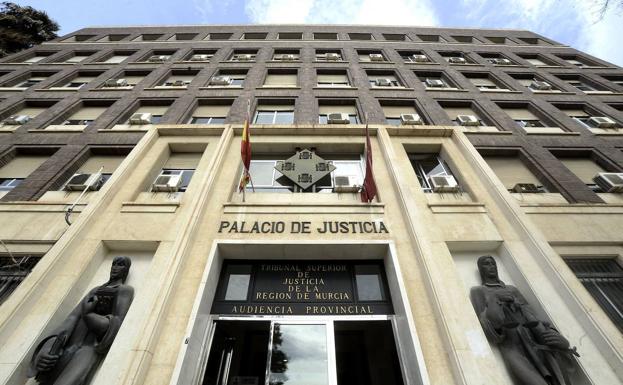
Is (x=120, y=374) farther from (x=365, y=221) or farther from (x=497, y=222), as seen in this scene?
(x=497, y=222)

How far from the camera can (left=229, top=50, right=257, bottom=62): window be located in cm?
1524

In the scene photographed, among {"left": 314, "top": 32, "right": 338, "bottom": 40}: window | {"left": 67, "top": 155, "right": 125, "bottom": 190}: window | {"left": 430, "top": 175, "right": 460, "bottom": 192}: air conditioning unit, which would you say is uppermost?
{"left": 314, "top": 32, "right": 338, "bottom": 40}: window

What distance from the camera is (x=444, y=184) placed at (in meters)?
7.50

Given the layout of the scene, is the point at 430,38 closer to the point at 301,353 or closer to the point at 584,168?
the point at 584,168

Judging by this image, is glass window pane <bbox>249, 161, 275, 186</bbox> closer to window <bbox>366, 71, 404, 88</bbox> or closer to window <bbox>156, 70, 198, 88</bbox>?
window <bbox>366, 71, 404, 88</bbox>

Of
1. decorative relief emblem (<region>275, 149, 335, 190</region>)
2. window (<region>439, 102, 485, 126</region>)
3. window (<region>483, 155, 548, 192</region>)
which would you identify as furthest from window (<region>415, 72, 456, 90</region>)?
decorative relief emblem (<region>275, 149, 335, 190</region>)

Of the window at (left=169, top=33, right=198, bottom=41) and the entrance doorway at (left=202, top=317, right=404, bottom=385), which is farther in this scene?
the window at (left=169, top=33, right=198, bottom=41)

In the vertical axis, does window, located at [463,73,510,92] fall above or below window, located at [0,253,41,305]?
above

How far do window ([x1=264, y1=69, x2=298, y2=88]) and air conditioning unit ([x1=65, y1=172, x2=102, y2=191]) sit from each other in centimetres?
860

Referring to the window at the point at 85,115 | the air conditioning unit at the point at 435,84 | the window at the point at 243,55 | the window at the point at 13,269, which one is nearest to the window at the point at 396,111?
the air conditioning unit at the point at 435,84

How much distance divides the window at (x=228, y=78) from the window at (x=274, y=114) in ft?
8.82

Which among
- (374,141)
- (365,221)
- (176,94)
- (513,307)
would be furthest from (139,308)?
(176,94)

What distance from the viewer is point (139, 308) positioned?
15.9ft

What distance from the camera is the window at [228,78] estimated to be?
12789 mm
